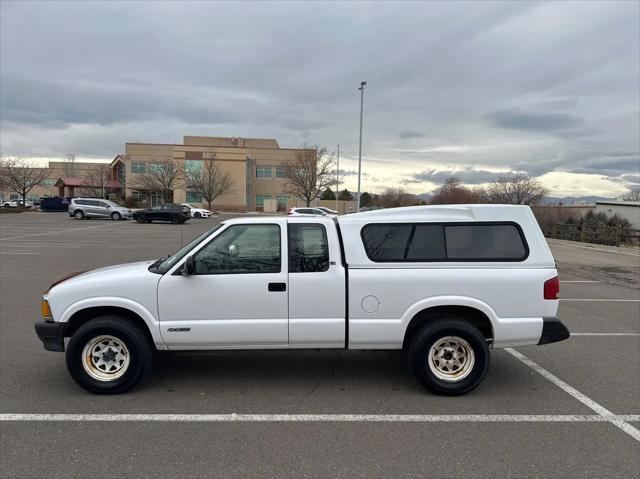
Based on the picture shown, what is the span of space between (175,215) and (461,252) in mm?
36404

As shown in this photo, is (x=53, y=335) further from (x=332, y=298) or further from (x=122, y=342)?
(x=332, y=298)

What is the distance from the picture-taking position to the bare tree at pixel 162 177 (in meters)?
63.8

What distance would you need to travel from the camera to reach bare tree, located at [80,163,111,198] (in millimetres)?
70750

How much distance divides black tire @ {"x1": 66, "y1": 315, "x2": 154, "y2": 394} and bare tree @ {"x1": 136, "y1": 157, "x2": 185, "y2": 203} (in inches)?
2472

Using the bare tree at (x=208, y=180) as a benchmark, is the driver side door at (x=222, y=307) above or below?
below

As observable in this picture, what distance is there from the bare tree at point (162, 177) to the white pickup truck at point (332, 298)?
62817 mm

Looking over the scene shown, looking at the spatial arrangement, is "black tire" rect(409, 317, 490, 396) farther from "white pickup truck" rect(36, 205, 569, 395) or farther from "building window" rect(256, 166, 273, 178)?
"building window" rect(256, 166, 273, 178)

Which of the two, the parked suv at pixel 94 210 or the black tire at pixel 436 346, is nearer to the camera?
the black tire at pixel 436 346

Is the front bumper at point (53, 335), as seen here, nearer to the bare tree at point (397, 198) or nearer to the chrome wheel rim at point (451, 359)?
the chrome wheel rim at point (451, 359)

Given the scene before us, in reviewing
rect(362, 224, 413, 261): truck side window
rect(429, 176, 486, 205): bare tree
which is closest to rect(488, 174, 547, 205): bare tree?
rect(429, 176, 486, 205): bare tree

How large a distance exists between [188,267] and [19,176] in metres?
74.3

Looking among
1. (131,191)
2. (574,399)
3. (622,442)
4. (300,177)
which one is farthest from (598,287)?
(131,191)

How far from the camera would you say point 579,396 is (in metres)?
4.34

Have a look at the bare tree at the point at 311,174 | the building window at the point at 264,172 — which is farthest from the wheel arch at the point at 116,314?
the building window at the point at 264,172
